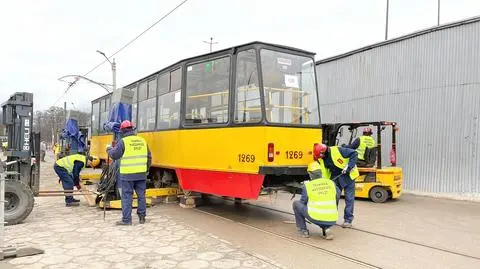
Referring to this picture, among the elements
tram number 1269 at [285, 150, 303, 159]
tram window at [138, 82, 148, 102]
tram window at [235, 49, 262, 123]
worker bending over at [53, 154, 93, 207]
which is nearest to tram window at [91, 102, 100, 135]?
tram window at [138, 82, 148, 102]

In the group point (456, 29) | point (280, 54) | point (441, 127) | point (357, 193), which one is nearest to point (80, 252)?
point (280, 54)

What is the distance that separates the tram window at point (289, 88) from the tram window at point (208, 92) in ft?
2.68

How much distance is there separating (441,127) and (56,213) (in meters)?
10.3

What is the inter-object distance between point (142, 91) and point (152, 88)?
2.50 ft

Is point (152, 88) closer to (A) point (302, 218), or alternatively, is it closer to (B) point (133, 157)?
(B) point (133, 157)

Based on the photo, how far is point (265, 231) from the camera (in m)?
7.57

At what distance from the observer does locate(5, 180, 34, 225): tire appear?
790 cm

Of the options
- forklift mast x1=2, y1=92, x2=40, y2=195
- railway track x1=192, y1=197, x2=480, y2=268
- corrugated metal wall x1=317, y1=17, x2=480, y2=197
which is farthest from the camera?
corrugated metal wall x1=317, y1=17, x2=480, y2=197

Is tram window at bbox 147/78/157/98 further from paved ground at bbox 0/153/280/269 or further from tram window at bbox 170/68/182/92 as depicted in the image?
paved ground at bbox 0/153/280/269

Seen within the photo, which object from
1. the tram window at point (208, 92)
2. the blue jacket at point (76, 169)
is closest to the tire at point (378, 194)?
the tram window at point (208, 92)

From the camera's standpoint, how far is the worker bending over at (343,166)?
7852mm

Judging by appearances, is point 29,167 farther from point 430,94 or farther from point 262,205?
point 430,94

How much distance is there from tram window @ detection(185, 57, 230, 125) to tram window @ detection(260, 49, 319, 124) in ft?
2.68

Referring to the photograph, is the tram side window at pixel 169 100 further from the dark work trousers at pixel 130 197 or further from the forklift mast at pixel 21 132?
the forklift mast at pixel 21 132
